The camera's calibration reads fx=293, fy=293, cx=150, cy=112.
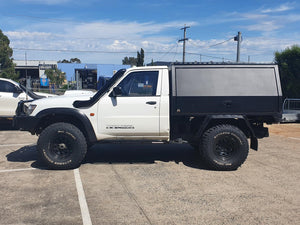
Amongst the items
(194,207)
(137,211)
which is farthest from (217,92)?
(137,211)

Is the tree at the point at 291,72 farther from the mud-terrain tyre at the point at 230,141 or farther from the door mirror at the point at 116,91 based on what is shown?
the door mirror at the point at 116,91

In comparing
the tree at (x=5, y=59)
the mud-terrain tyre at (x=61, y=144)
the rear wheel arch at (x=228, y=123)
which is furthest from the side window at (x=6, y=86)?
the tree at (x=5, y=59)

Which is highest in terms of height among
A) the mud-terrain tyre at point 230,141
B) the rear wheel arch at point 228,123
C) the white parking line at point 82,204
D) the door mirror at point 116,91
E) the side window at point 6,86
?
the side window at point 6,86

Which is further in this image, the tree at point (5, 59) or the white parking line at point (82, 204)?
the tree at point (5, 59)

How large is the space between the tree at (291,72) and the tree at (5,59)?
3465cm

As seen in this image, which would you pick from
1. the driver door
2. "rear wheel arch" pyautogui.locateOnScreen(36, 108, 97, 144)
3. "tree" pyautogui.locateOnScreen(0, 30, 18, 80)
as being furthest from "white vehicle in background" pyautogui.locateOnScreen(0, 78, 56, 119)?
"tree" pyautogui.locateOnScreen(0, 30, 18, 80)

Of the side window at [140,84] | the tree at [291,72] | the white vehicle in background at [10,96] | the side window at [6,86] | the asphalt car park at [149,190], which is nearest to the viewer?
the asphalt car park at [149,190]

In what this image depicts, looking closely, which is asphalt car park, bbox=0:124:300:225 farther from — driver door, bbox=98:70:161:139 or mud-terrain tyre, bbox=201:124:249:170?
driver door, bbox=98:70:161:139

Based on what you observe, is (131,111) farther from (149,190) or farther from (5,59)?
(5,59)

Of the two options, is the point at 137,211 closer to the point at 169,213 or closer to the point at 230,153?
the point at 169,213

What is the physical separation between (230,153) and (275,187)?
4.01ft

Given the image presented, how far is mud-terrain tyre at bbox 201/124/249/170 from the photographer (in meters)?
5.94

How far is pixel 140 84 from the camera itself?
6047 millimetres

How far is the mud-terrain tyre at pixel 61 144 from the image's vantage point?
5863 millimetres
